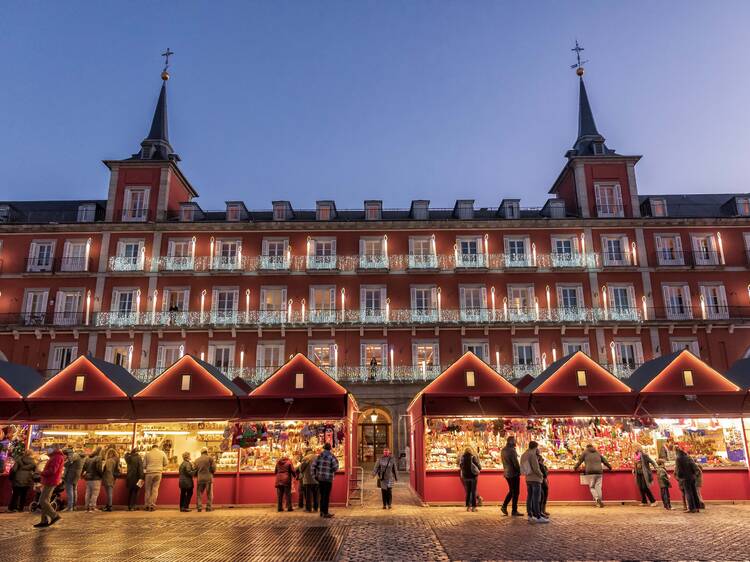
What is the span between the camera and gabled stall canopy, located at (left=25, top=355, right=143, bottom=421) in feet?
53.3

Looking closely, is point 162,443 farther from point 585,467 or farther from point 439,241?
point 439,241

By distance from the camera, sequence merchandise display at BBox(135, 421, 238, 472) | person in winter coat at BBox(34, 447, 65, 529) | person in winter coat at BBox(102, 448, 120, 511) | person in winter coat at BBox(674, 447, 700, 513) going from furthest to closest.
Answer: merchandise display at BBox(135, 421, 238, 472) → person in winter coat at BBox(102, 448, 120, 511) → person in winter coat at BBox(674, 447, 700, 513) → person in winter coat at BBox(34, 447, 65, 529)

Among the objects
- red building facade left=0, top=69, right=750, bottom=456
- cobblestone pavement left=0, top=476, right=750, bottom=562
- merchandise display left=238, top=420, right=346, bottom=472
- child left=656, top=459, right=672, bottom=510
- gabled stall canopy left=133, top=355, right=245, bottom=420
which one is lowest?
cobblestone pavement left=0, top=476, right=750, bottom=562

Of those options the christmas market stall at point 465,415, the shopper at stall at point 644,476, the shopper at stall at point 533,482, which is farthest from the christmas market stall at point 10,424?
the shopper at stall at point 644,476

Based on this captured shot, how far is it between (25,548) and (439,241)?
87.4 ft

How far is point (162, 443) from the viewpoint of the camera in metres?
16.7

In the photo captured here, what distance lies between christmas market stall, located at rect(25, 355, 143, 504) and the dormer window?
29.9 meters

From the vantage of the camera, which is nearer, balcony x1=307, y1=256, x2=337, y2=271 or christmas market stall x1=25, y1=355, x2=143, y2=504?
christmas market stall x1=25, y1=355, x2=143, y2=504

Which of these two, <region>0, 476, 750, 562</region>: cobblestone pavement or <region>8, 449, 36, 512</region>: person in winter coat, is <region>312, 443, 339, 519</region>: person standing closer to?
<region>0, 476, 750, 562</region>: cobblestone pavement

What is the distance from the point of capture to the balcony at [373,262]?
3288cm

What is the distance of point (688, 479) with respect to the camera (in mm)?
13914

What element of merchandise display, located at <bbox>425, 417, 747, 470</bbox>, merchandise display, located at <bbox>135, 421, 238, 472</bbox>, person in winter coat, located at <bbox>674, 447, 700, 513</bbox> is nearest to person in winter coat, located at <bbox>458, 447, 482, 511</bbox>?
merchandise display, located at <bbox>425, 417, 747, 470</bbox>

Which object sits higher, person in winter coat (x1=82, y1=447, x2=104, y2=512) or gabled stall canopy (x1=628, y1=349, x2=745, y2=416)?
gabled stall canopy (x1=628, y1=349, x2=745, y2=416)

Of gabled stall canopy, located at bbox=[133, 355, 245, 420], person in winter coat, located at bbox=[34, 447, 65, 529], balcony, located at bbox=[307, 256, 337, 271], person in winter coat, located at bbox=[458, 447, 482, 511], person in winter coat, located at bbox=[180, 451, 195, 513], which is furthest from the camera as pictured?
balcony, located at bbox=[307, 256, 337, 271]
